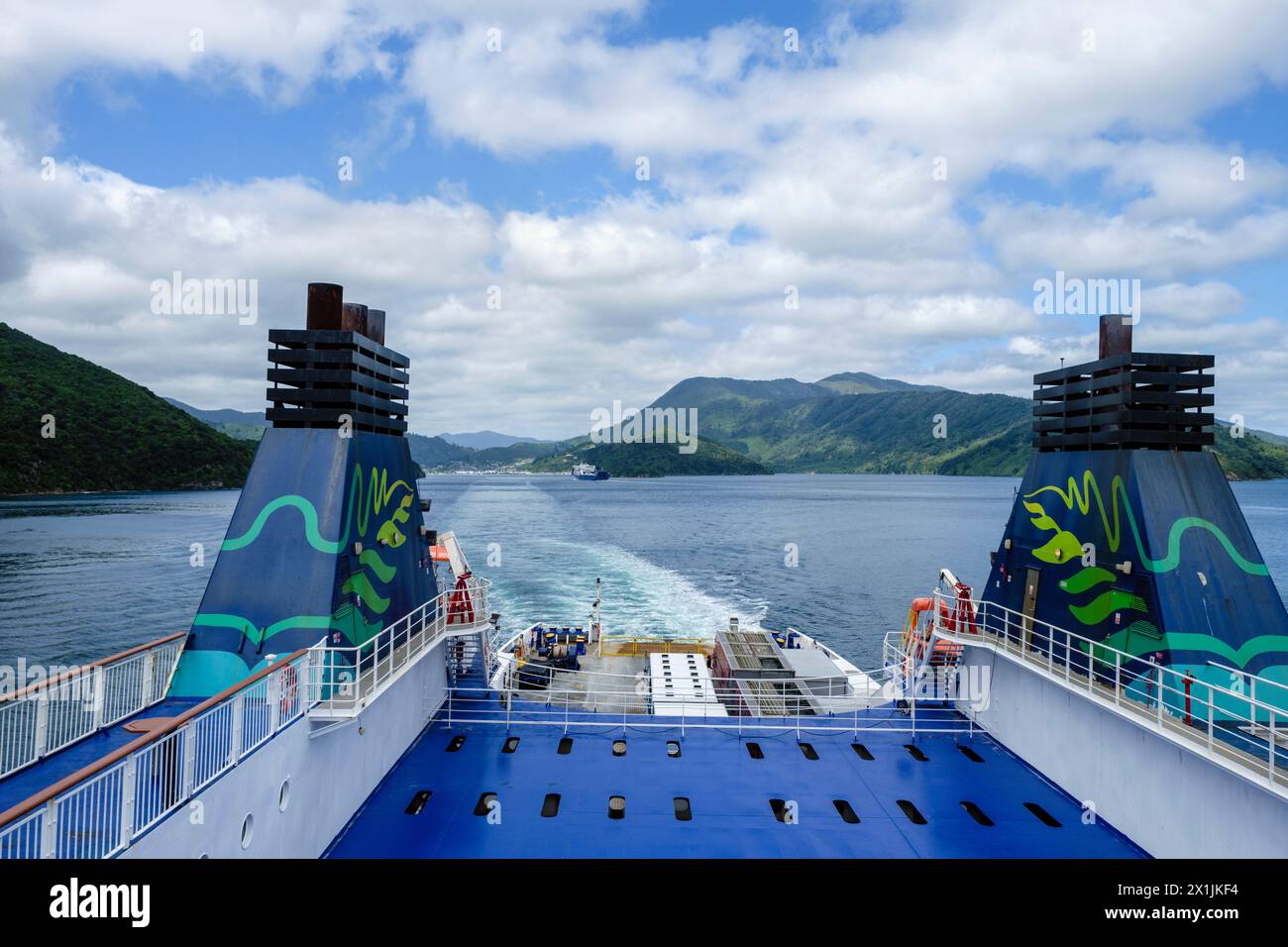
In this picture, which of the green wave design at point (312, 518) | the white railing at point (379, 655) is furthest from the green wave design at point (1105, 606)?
the green wave design at point (312, 518)

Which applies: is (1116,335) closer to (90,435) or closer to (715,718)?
(715,718)

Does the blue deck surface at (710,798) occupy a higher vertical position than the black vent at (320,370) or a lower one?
lower

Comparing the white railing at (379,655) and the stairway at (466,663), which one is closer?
the white railing at (379,655)

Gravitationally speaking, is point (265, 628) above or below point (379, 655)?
above

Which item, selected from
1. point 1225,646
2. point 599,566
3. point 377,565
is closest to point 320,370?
point 377,565

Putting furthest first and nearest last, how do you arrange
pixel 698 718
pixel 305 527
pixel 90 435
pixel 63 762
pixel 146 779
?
pixel 90 435
pixel 698 718
pixel 305 527
pixel 63 762
pixel 146 779

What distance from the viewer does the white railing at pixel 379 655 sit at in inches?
442

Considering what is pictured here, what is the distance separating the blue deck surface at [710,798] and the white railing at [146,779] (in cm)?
342

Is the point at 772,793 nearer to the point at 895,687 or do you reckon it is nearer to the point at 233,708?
the point at 895,687

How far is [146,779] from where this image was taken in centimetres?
772

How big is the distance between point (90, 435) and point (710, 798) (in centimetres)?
15215

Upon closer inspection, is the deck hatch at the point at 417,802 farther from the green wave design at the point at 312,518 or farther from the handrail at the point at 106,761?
the green wave design at the point at 312,518

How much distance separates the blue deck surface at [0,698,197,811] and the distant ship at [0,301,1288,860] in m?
0.05

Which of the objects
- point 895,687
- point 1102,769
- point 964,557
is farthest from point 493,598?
point 964,557
